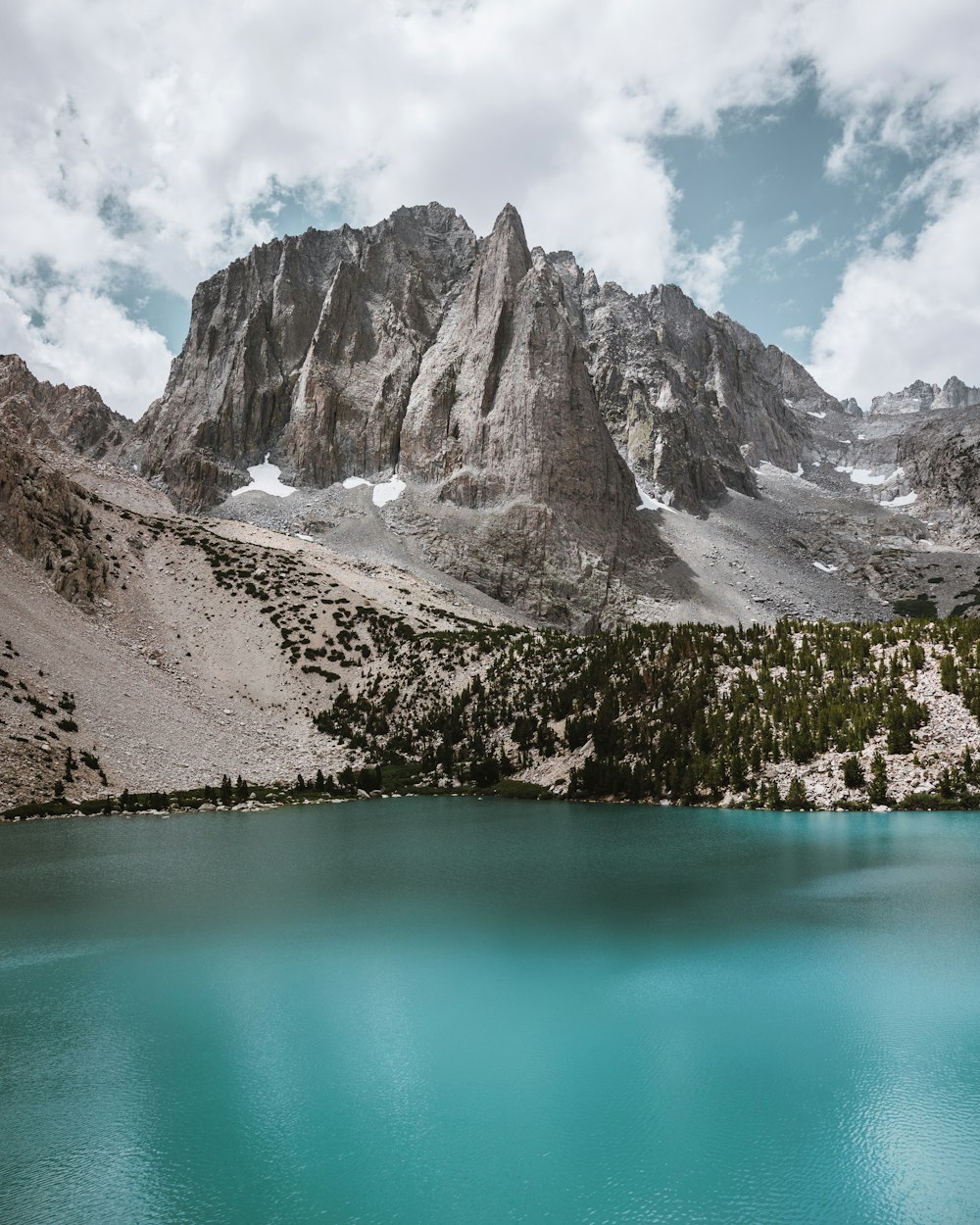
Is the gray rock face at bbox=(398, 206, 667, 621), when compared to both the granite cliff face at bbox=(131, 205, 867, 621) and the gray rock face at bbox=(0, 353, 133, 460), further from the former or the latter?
the gray rock face at bbox=(0, 353, 133, 460)

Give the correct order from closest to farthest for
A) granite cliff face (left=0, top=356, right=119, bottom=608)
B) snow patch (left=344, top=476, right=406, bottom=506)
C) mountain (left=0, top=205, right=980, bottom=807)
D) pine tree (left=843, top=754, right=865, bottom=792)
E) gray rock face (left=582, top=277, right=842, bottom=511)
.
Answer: pine tree (left=843, top=754, right=865, bottom=792)
mountain (left=0, top=205, right=980, bottom=807)
granite cliff face (left=0, top=356, right=119, bottom=608)
snow patch (left=344, top=476, right=406, bottom=506)
gray rock face (left=582, top=277, right=842, bottom=511)

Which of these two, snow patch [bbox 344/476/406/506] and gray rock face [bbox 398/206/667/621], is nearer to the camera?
gray rock face [bbox 398/206/667/621]

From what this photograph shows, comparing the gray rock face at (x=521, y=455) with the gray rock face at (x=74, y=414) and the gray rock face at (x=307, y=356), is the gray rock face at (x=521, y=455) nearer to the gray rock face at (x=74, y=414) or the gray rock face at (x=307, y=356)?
the gray rock face at (x=307, y=356)

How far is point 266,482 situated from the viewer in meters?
125

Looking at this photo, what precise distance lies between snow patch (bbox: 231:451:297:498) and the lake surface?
352 ft

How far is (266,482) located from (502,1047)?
122882mm

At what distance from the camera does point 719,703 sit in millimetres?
35188

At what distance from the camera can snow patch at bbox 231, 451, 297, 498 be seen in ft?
399

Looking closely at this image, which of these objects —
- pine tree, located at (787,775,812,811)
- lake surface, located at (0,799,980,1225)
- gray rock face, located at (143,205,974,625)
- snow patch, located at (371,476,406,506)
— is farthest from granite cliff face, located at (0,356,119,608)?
snow patch, located at (371,476,406,506)

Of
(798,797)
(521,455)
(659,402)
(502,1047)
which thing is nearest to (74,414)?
(521,455)

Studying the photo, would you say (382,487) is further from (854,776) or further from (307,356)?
(854,776)

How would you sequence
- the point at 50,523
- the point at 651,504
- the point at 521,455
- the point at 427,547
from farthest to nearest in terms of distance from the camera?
the point at 651,504 < the point at 521,455 < the point at 427,547 < the point at 50,523

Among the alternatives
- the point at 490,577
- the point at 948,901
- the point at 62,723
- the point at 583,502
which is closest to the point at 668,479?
the point at 583,502

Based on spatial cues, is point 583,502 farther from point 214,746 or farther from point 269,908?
point 269,908
